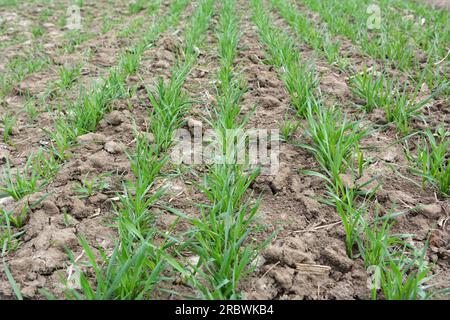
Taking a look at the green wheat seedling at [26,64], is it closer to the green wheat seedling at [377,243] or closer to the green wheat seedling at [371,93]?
the green wheat seedling at [371,93]

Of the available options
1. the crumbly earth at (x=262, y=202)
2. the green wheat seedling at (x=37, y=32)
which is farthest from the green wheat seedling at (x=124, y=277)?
the green wheat seedling at (x=37, y=32)

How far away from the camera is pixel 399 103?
1.98m

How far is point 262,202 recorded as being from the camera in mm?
1539

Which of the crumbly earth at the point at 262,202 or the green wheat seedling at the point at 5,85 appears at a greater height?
the green wheat seedling at the point at 5,85

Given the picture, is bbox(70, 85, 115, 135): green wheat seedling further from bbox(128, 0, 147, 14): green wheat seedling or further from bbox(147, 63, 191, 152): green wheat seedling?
bbox(128, 0, 147, 14): green wheat seedling

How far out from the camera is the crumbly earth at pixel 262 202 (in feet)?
3.98

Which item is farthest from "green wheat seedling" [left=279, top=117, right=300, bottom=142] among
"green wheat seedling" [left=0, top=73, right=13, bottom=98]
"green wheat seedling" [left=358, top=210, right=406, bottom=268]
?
"green wheat seedling" [left=0, top=73, right=13, bottom=98]

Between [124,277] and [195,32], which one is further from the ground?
[195,32]

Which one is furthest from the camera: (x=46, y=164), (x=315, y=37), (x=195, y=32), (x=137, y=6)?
(x=137, y=6)

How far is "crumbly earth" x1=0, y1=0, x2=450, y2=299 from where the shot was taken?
1212 mm

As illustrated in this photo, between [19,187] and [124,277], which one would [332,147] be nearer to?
[124,277]

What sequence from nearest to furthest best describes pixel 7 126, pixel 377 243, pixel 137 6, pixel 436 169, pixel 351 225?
pixel 377 243 → pixel 351 225 → pixel 436 169 → pixel 7 126 → pixel 137 6

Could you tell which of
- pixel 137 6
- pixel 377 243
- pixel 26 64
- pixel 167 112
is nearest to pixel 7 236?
pixel 167 112
